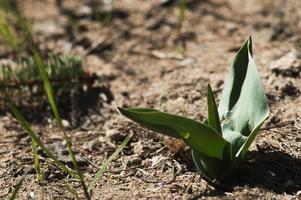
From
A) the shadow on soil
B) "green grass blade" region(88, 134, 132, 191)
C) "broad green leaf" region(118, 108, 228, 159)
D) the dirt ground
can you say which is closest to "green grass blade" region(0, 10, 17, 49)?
the dirt ground

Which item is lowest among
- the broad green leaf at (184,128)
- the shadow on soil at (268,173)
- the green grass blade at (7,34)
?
the shadow on soil at (268,173)

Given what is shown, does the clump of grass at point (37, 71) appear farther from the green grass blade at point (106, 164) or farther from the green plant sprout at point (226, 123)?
the green plant sprout at point (226, 123)

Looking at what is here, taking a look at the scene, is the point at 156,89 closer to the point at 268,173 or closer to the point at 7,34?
the point at 7,34

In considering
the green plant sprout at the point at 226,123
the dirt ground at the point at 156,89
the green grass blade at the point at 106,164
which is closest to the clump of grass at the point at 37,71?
the dirt ground at the point at 156,89

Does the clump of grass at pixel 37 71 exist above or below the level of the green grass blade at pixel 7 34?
below

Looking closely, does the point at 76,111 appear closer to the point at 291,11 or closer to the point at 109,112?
the point at 109,112

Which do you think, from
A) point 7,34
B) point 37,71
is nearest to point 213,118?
point 37,71

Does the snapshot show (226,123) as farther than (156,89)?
No

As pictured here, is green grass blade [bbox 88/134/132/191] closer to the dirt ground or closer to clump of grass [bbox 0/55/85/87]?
the dirt ground
